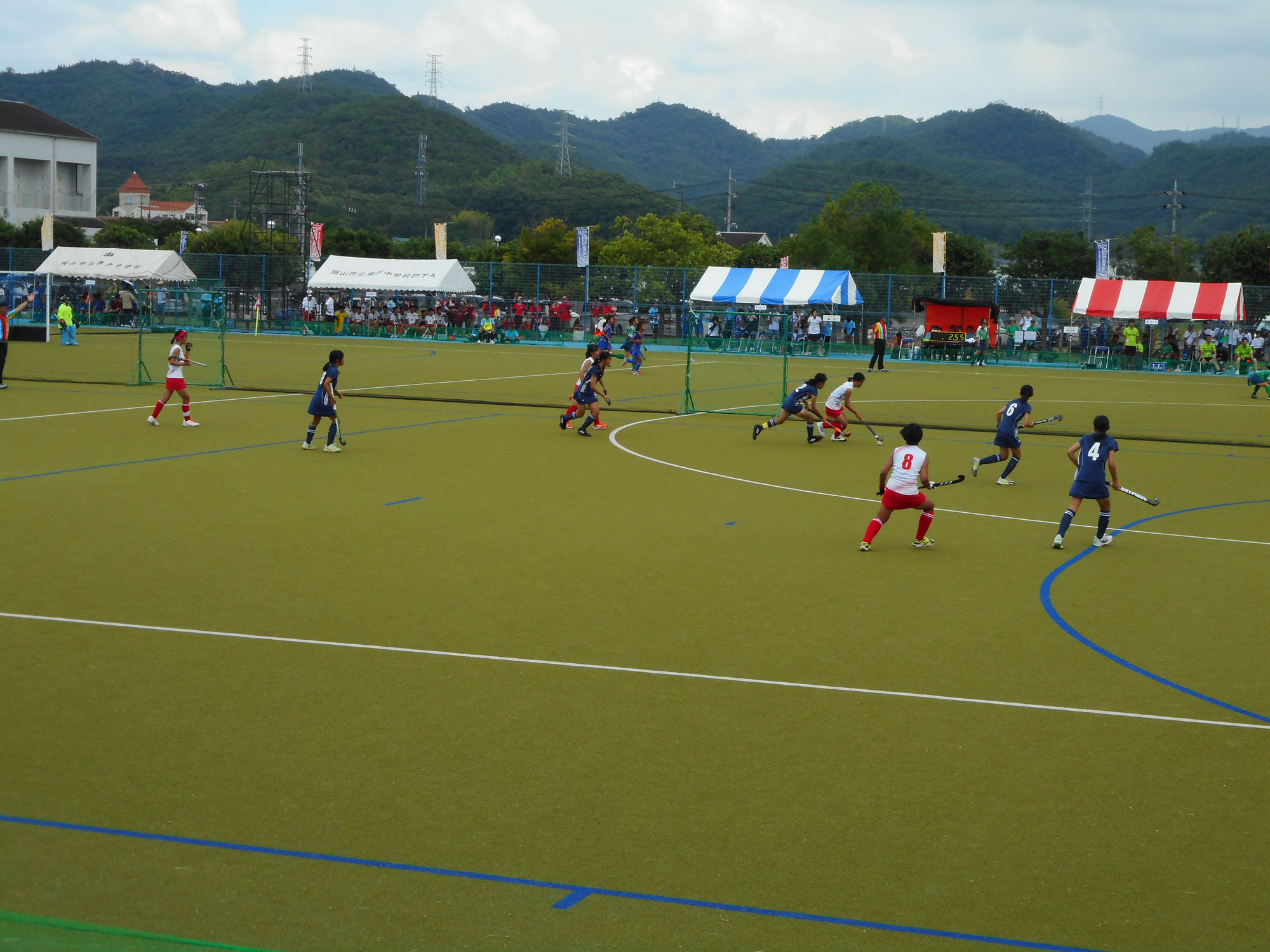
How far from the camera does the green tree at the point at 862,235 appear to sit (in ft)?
252

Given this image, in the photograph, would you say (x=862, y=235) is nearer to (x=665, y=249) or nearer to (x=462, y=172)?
(x=665, y=249)

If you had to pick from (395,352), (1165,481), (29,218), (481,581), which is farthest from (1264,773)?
(29,218)

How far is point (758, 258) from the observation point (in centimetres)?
9325

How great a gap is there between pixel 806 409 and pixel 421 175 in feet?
426

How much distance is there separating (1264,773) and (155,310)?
6021cm

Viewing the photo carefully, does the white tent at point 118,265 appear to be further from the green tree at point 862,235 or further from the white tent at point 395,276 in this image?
the green tree at point 862,235

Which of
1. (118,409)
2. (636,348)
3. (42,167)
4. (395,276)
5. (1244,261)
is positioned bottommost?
(118,409)

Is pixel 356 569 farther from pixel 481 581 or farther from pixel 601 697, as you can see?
pixel 601 697

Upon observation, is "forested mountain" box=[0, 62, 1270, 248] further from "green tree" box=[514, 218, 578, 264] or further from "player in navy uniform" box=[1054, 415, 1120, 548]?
"player in navy uniform" box=[1054, 415, 1120, 548]

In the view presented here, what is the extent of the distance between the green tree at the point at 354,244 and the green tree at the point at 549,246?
47.7 ft

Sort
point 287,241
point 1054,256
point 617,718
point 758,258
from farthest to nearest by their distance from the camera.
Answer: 1. point 758,258
2. point 1054,256
3. point 287,241
4. point 617,718

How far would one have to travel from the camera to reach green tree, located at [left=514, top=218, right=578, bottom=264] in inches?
3216

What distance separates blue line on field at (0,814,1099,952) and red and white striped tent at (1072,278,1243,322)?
153ft

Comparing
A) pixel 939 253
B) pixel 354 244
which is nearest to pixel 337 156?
pixel 354 244
